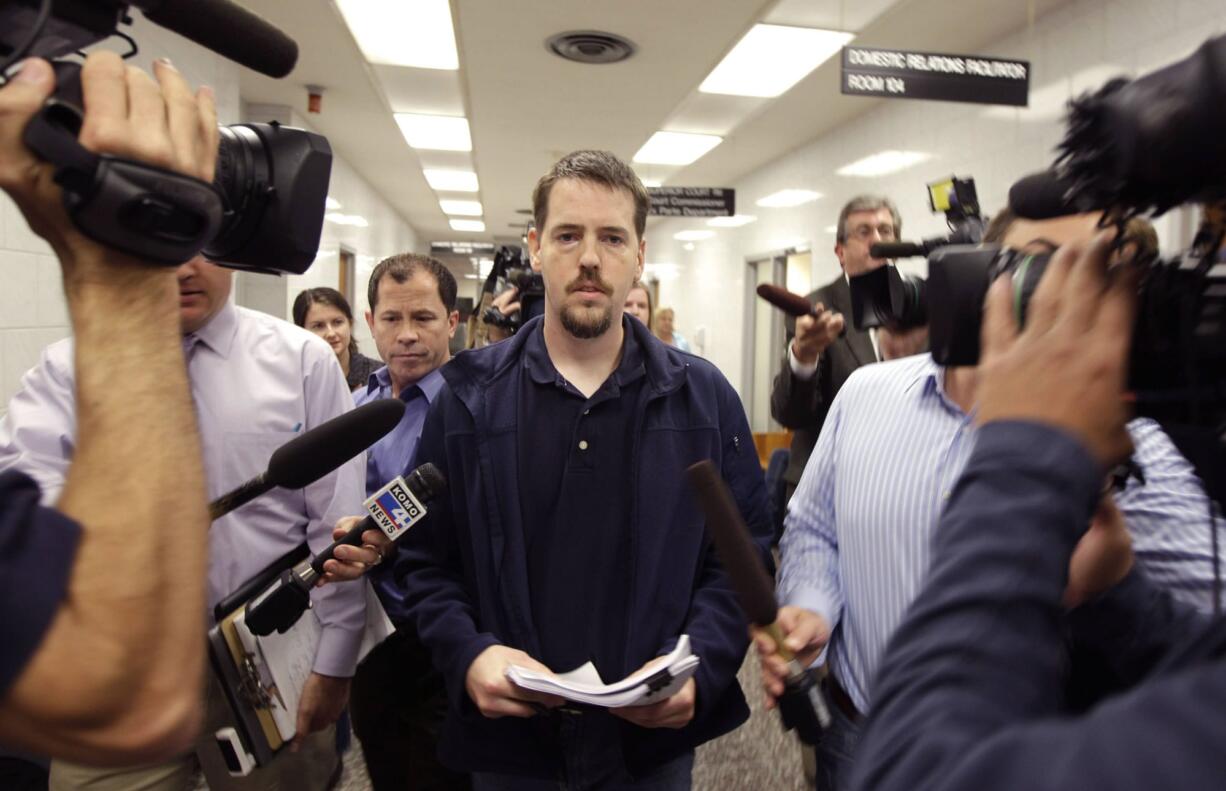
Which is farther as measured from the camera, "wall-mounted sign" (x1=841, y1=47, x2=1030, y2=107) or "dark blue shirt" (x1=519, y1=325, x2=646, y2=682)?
"wall-mounted sign" (x1=841, y1=47, x2=1030, y2=107)

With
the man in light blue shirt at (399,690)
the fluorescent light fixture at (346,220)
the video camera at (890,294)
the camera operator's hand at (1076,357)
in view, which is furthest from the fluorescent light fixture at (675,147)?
the camera operator's hand at (1076,357)

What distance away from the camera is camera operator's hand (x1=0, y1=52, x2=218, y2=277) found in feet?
1.91

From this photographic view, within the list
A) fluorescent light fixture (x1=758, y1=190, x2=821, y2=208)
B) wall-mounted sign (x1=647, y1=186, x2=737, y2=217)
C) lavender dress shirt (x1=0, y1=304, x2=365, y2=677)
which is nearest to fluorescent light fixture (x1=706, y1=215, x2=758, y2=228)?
fluorescent light fixture (x1=758, y1=190, x2=821, y2=208)

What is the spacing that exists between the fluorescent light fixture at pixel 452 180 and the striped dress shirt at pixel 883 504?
8.19m

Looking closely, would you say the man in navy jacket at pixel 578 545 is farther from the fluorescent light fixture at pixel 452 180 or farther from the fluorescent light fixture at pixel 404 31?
the fluorescent light fixture at pixel 452 180

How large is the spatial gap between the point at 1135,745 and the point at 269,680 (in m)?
1.21

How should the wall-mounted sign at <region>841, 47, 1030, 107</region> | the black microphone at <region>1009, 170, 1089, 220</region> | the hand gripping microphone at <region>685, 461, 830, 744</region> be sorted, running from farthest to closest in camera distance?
the wall-mounted sign at <region>841, 47, 1030, 107</region>
the hand gripping microphone at <region>685, 461, 830, 744</region>
the black microphone at <region>1009, 170, 1089, 220</region>

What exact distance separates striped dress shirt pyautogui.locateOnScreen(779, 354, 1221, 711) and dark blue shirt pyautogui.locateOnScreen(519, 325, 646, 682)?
317 mm

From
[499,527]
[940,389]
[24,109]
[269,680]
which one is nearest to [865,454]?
[940,389]

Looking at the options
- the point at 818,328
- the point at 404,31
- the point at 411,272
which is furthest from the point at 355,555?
the point at 404,31

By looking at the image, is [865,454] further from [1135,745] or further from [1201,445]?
[1135,745]

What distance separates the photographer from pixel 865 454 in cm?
132

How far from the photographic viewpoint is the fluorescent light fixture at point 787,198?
692 centimetres

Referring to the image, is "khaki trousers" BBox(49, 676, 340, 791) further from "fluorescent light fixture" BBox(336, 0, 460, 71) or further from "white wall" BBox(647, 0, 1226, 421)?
"fluorescent light fixture" BBox(336, 0, 460, 71)
